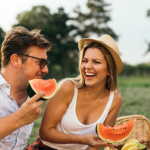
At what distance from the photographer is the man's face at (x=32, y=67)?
2.44m

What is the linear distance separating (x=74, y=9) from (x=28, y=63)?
3492 centimetres

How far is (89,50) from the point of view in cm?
281

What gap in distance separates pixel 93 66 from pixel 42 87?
85 centimetres

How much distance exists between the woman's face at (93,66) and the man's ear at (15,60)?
97cm

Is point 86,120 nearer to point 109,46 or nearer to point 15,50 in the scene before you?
point 109,46

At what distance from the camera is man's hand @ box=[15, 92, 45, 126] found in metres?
1.86

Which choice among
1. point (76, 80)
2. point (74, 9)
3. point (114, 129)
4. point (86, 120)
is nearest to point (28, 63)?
point (76, 80)

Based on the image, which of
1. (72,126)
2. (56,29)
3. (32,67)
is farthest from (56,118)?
(56,29)

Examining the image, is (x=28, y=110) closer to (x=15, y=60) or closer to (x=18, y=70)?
(x=18, y=70)

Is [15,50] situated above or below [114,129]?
above

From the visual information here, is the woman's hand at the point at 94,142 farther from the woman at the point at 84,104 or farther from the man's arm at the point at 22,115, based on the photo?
the man's arm at the point at 22,115

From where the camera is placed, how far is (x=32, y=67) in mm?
2496

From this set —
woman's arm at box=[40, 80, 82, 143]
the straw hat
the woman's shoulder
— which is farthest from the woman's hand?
the straw hat

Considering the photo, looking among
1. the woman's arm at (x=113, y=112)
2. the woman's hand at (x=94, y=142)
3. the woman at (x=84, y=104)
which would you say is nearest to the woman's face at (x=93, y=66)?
the woman at (x=84, y=104)
